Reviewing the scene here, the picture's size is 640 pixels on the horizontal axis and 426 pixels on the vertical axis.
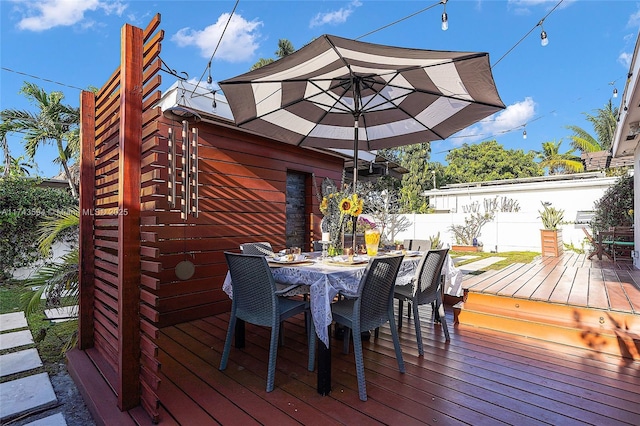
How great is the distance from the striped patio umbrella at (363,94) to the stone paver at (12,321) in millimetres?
3462

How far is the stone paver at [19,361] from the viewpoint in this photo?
2598mm

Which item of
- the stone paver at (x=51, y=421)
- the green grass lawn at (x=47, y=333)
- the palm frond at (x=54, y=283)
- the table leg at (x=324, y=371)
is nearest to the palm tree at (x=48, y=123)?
the green grass lawn at (x=47, y=333)

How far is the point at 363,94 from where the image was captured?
3498 millimetres

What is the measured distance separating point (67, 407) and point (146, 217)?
4.57 ft

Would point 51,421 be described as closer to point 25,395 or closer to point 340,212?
point 25,395

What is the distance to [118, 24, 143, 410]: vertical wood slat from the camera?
183 centimetres

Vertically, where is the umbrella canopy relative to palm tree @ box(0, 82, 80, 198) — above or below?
below

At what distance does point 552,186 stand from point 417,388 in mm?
14302

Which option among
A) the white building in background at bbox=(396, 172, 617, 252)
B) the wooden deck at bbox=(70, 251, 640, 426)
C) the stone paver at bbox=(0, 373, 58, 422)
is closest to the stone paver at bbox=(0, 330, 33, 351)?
the stone paver at bbox=(0, 373, 58, 422)

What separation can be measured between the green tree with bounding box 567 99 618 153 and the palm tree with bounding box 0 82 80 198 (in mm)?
21407

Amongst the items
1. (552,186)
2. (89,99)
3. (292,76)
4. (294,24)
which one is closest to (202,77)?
(89,99)

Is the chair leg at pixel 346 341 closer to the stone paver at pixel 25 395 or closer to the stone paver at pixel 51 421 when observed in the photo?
the stone paver at pixel 51 421

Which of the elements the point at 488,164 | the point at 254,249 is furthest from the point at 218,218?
the point at 488,164

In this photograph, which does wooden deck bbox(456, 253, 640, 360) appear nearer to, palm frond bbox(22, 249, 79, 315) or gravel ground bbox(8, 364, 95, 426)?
gravel ground bbox(8, 364, 95, 426)
